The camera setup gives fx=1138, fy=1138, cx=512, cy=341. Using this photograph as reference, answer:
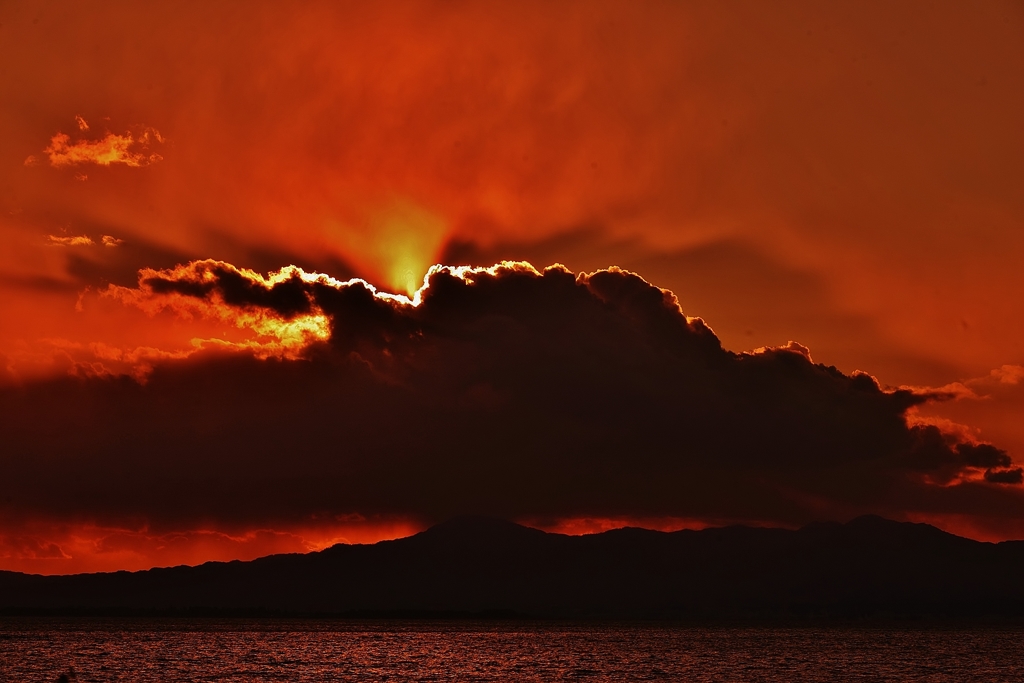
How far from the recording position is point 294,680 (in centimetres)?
15888

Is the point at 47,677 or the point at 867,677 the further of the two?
the point at 867,677

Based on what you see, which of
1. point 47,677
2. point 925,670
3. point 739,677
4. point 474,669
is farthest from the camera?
point 925,670

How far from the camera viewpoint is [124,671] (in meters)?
174

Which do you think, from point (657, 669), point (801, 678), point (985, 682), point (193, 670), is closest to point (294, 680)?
point (193, 670)

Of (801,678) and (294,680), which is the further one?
(801,678)

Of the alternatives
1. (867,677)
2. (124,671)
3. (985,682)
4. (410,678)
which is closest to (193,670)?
(124,671)

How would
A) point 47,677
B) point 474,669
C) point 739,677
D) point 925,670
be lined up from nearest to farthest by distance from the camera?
point 47,677 → point 739,677 → point 474,669 → point 925,670

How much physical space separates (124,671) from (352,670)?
3474cm

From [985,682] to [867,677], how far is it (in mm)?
17116

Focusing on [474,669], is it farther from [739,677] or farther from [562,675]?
[739,677]

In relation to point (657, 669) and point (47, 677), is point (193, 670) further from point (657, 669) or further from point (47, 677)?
point (657, 669)

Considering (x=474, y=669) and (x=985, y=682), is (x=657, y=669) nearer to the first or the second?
(x=474, y=669)

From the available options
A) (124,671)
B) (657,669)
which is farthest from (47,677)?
(657,669)

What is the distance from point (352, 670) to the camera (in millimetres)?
181625
